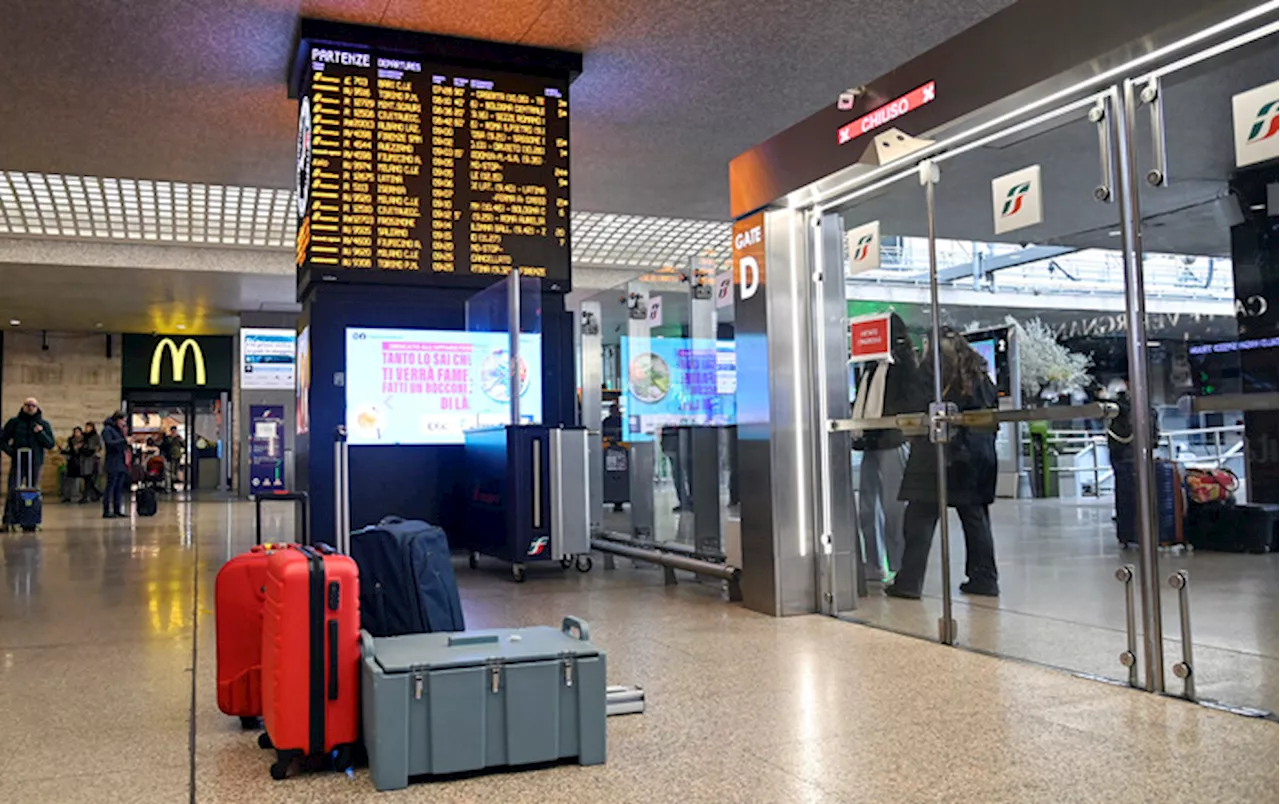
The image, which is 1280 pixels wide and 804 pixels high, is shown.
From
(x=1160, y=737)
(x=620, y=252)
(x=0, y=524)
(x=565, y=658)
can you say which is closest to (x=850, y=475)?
(x=1160, y=737)

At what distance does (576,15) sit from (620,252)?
9122 millimetres

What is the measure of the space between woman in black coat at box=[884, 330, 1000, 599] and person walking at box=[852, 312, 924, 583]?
112 millimetres

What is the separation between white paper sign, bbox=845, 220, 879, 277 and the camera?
203 inches

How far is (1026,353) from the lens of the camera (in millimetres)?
4242

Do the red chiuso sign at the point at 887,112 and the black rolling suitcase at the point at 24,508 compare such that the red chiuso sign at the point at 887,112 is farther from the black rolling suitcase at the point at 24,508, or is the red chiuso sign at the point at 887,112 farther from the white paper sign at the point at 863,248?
the black rolling suitcase at the point at 24,508

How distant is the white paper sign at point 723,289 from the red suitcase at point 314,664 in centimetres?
497

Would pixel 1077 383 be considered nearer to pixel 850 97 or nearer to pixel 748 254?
pixel 850 97

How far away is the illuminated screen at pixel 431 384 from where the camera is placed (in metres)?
7.23

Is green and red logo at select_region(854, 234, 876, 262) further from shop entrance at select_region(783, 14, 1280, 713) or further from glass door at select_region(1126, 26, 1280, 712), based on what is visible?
glass door at select_region(1126, 26, 1280, 712)

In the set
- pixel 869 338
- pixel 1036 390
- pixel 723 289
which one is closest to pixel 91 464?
pixel 723 289

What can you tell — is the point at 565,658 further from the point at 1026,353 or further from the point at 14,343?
the point at 14,343

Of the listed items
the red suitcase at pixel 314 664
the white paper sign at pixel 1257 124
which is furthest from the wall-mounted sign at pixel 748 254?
the red suitcase at pixel 314 664

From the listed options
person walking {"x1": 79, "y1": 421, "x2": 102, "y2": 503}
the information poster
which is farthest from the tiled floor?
the information poster

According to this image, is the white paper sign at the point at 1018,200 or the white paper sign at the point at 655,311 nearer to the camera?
the white paper sign at the point at 1018,200
